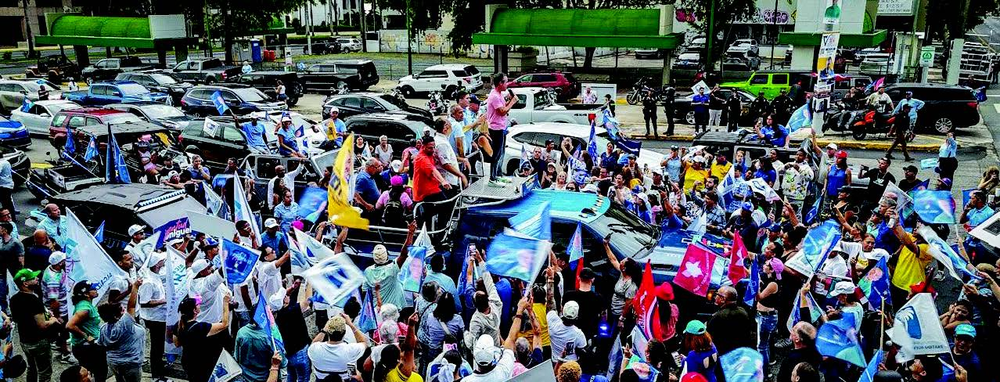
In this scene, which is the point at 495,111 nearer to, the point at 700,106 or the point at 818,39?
the point at 700,106

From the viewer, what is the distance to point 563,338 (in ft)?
23.0

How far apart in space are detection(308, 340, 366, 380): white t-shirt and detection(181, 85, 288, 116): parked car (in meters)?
19.6

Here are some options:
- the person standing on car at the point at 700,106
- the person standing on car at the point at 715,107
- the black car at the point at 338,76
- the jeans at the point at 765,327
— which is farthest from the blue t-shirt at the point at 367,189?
the black car at the point at 338,76

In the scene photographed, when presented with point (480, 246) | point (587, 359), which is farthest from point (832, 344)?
point (480, 246)

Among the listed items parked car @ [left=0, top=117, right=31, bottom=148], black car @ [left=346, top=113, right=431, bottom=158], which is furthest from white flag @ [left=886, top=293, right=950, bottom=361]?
parked car @ [left=0, top=117, right=31, bottom=148]

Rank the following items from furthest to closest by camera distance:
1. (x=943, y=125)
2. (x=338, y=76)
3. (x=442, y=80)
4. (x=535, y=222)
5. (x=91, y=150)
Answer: (x=338, y=76) → (x=442, y=80) → (x=943, y=125) → (x=91, y=150) → (x=535, y=222)

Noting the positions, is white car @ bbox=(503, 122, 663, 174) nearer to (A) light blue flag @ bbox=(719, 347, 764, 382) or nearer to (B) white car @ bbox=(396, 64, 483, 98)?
(A) light blue flag @ bbox=(719, 347, 764, 382)

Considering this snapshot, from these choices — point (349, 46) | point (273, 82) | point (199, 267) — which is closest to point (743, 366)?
point (199, 267)

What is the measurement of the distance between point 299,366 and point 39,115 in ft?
68.6

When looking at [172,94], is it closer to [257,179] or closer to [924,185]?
[257,179]

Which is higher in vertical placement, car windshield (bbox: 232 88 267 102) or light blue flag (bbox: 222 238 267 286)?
light blue flag (bbox: 222 238 267 286)

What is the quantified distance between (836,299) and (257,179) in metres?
10.0

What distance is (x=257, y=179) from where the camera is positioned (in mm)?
14188

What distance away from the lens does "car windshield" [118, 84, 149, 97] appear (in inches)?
1070
